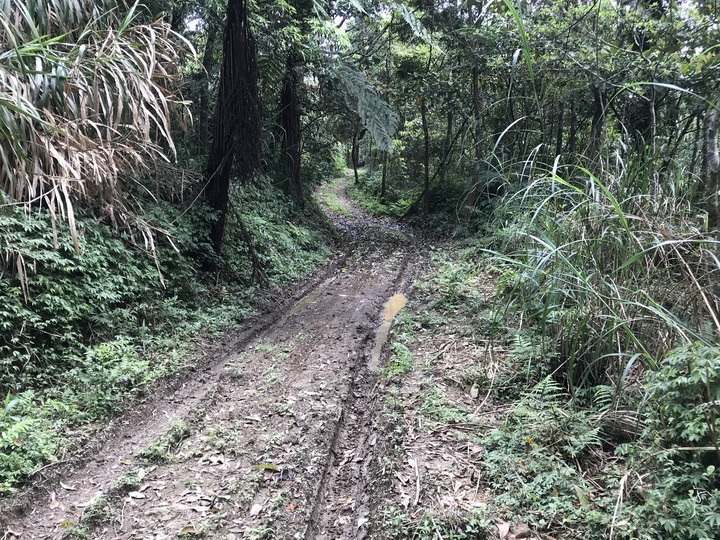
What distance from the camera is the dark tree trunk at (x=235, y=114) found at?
5762 mm

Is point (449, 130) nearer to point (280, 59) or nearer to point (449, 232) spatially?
point (449, 232)

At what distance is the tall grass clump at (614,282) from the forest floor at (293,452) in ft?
2.71

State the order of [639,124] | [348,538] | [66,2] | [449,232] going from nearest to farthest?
[348,538] < [66,2] < [639,124] < [449,232]

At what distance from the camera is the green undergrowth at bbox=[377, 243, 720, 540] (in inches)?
77.7

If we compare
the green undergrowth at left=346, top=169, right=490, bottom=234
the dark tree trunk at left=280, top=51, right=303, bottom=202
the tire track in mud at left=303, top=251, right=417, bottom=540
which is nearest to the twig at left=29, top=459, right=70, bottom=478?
the tire track in mud at left=303, top=251, right=417, bottom=540

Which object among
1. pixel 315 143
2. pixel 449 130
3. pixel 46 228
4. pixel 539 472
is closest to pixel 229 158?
pixel 46 228

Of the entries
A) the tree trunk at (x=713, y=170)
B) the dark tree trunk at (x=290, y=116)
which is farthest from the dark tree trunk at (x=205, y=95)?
the tree trunk at (x=713, y=170)

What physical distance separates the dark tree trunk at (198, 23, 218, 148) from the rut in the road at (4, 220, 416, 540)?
5.55m

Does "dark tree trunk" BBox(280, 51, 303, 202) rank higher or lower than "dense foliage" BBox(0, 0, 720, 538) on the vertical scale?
higher

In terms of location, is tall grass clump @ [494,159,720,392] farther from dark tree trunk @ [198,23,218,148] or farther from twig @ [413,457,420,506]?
dark tree trunk @ [198,23,218,148]

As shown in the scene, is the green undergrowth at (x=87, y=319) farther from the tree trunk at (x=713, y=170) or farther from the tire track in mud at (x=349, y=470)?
the tree trunk at (x=713, y=170)

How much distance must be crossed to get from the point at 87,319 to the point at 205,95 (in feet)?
17.8

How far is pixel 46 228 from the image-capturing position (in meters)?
3.90

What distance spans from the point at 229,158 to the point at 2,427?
13.5ft
